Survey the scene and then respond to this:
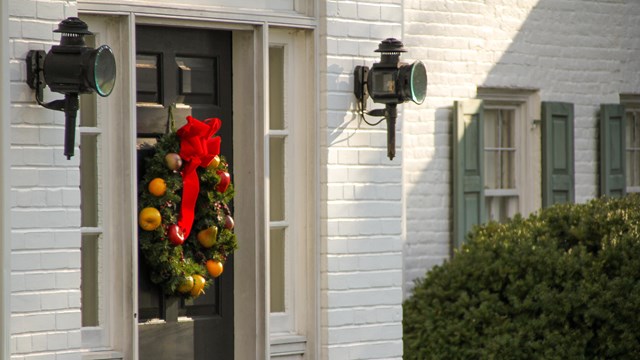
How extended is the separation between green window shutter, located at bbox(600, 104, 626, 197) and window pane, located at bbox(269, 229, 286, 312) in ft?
18.2

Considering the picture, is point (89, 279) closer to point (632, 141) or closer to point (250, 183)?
point (250, 183)

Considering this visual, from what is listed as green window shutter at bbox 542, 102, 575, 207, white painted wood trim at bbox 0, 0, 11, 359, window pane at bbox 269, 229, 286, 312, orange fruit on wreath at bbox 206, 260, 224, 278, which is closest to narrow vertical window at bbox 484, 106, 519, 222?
green window shutter at bbox 542, 102, 575, 207

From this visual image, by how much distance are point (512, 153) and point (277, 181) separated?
4.87 metres

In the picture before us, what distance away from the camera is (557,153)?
39.0ft

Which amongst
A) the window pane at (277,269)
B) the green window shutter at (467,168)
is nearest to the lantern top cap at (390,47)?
the window pane at (277,269)

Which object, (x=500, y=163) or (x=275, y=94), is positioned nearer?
(x=275, y=94)

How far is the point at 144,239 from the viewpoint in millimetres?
6738

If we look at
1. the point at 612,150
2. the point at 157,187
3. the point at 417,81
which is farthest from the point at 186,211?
the point at 612,150

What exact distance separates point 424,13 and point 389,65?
12.2 feet

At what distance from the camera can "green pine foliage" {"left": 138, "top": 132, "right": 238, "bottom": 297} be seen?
6.75 m

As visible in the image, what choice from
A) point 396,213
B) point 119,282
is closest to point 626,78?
point 396,213

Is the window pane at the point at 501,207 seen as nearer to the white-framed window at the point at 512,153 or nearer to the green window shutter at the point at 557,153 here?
the white-framed window at the point at 512,153

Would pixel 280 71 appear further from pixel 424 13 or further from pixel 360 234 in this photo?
pixel 424 13

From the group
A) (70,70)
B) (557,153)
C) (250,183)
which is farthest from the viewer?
(557,153)
